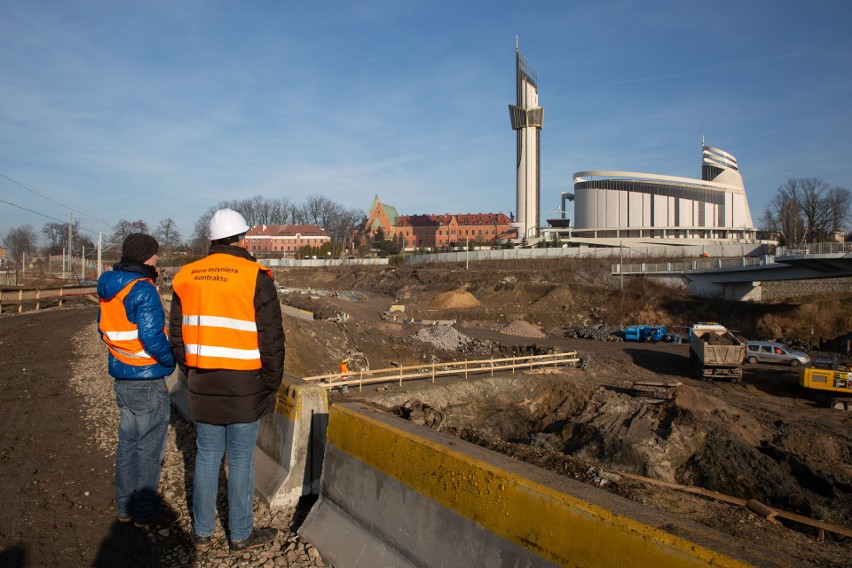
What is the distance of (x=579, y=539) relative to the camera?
8.14 ft

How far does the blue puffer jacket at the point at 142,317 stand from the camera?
14.1 feet

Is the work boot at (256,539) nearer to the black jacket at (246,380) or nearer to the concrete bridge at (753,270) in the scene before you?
the black jacket at (246,380)

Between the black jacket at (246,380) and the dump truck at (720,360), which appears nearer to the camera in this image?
the black jacket at (246,380)

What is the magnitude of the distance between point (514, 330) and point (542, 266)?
2917cm

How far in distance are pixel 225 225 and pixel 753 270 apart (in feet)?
153

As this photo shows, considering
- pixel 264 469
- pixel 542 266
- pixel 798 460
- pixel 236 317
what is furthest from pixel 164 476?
pixel 542 266

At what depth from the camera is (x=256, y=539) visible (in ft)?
12.8

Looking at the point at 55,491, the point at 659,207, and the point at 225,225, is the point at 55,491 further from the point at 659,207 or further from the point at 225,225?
the point at 659,207

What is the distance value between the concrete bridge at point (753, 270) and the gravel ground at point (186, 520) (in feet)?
129

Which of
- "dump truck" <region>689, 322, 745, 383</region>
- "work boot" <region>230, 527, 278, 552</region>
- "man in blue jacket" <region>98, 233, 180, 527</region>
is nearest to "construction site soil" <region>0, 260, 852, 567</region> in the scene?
"work boot" <region>230, 527, 278, 552</region>

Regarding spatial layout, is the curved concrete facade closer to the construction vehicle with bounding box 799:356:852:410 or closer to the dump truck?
the dump truck

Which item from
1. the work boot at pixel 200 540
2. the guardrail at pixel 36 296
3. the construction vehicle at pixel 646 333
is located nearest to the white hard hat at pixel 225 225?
the work boot at pixel 200 540

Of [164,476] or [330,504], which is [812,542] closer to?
[330,504]

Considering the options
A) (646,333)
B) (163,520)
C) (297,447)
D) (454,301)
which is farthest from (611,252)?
(163,520)
